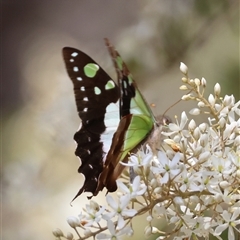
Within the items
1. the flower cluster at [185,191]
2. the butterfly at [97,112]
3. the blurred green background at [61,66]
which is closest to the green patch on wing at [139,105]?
the butterfly at [97,112]

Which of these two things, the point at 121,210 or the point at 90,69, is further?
the point at 90,69

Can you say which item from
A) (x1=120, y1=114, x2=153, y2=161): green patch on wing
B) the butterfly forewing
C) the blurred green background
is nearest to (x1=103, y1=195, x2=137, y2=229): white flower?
(x1=120, y1=114, x2=153, y2=161): green patch on wing

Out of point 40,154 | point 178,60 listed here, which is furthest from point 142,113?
point 40,154

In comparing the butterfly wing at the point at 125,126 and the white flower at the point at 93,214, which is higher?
the butterfly wing at the point at 125,126

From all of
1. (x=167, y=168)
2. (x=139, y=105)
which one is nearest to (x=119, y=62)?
(x=139, y=105)

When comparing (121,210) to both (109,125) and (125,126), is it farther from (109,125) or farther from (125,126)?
(109,125)

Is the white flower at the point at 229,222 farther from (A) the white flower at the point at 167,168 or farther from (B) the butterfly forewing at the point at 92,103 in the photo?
(B) the butterfly forewing at the point at 92,103

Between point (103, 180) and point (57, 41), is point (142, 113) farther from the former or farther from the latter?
point (57, 41)
